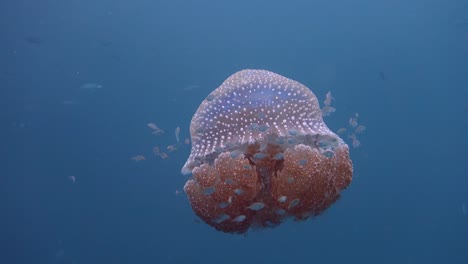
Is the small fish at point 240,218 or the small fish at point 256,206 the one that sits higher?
the small fish at point 256,206

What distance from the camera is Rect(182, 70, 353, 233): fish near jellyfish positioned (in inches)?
142

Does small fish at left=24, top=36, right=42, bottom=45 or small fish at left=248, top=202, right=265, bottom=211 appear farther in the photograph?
small fish at left=24, top=36, right=42, bottom=45

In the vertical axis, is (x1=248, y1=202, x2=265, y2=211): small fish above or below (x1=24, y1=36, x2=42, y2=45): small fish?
above

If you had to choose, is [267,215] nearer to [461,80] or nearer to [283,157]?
[283,157]

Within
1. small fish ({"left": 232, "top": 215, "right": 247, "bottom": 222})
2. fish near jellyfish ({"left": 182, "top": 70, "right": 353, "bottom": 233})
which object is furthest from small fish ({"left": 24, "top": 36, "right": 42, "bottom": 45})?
small fish ({"left": 232, "top": 215, "right": 247, "bottom": 222})

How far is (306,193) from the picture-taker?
365 centimetres

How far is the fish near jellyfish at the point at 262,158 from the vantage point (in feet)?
11.8

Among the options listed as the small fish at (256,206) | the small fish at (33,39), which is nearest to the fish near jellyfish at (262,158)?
the small fish at (256,206)

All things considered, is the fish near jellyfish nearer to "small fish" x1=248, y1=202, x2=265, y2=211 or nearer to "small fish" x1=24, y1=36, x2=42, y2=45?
"small fish" x1=248, y1=202, x2=265, y2=211

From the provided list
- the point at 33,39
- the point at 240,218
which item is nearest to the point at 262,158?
the point at 240,218

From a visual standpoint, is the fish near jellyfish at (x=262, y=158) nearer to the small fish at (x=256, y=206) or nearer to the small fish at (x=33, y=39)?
the small fish at (x=256, y=206)

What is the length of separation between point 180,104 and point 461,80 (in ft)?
57.0

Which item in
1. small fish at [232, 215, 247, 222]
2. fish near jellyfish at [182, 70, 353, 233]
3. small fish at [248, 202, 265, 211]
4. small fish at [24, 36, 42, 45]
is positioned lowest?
small fish at [24, 36, 42, 45]

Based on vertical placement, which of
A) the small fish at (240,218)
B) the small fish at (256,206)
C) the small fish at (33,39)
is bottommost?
the small fish at (33,39)
